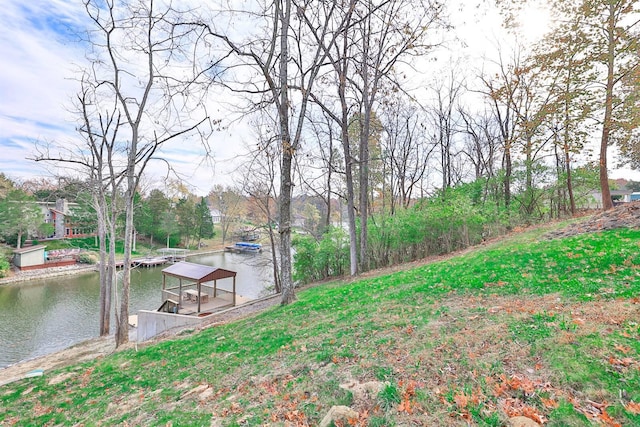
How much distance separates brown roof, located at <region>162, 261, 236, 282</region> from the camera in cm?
1263

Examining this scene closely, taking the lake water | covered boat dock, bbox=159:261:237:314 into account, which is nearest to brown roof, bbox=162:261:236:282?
covered boat dock, bbox=159:261:237:314

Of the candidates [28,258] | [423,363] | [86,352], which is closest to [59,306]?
[86,352]

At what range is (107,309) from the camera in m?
12.0

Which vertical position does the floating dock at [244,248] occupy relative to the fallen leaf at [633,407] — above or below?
below

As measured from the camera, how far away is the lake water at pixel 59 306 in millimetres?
12945

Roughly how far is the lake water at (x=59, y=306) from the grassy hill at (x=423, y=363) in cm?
805

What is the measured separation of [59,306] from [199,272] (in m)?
11.2

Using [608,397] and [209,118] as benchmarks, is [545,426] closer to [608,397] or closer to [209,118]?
[608,397]

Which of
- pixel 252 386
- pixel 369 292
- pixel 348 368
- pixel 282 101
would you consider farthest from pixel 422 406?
pixel 282 101

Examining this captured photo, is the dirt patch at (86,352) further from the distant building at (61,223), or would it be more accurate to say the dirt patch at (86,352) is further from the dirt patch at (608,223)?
the distant building at (61,223)

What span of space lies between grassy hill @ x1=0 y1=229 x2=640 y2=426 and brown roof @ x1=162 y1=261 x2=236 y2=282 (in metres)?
6.27

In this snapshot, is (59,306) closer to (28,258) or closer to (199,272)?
(199,272)

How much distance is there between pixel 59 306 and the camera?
17.9 meters

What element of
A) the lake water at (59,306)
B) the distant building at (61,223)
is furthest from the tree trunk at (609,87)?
the distant building at (61,223)
